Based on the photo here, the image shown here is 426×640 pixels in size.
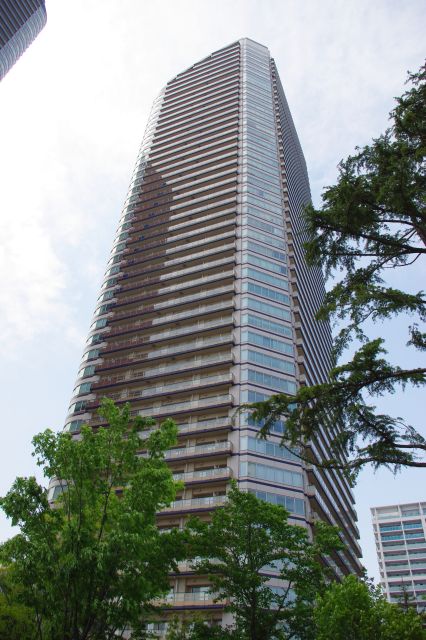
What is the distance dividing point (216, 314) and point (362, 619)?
36.0 m

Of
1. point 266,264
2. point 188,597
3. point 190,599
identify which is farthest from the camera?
point 266,264

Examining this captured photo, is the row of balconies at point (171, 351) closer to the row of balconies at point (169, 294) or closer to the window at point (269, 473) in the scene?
the row of balconies at point (169, 294)

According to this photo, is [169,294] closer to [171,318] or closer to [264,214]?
[171,318]

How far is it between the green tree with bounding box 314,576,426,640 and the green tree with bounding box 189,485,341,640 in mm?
4024

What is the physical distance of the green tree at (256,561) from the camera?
19.2 metres

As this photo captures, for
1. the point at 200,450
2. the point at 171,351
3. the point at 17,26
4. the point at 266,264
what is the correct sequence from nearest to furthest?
the point at 200,450
the point at 171,351
the point at 266,264
the point at 17,26

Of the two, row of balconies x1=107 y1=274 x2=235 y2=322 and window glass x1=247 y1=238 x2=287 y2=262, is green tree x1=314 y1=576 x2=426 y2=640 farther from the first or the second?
window glass x1=247 y1=238 x2=287 y2=262

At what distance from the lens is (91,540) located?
13156 mm

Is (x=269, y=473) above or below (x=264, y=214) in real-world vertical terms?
below

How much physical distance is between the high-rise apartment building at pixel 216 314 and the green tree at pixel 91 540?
19.9 m

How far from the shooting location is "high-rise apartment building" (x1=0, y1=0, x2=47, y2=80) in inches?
3839

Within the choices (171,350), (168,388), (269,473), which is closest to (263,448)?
(269,473)

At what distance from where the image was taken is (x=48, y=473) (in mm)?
14914

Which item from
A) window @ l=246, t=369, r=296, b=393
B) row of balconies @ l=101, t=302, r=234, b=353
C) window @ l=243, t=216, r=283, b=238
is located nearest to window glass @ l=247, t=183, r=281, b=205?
window @ l=243, t=216, r=283, b=238
